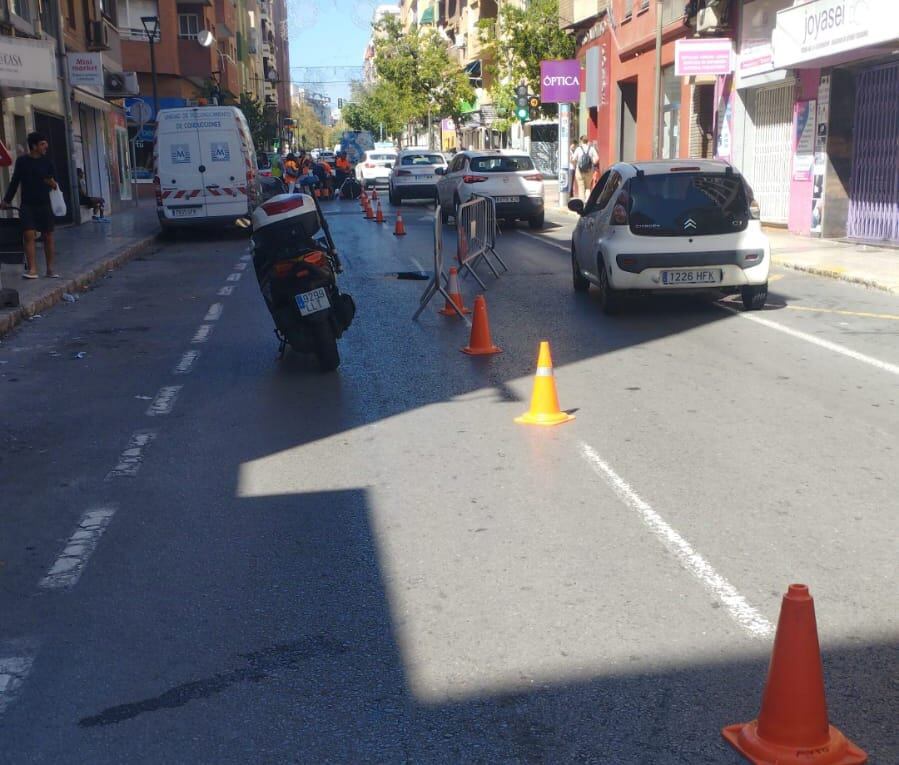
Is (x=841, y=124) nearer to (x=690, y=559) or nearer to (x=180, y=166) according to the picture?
(x=180, y=166)

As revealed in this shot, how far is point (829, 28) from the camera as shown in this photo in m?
18.3

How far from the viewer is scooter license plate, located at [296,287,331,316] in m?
9.18

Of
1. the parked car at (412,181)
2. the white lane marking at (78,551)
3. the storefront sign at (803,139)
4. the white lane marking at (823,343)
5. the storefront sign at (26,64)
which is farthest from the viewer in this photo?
the parked car at (412,181)

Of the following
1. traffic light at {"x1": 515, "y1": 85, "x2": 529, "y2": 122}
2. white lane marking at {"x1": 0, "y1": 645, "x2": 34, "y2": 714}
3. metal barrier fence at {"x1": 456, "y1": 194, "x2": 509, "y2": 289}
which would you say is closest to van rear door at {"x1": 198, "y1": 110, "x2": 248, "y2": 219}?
metal barrier fence at {"x1": 456, "y1": 194, "x2": 509, "y2": 289}

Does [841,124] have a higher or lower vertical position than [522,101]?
lower

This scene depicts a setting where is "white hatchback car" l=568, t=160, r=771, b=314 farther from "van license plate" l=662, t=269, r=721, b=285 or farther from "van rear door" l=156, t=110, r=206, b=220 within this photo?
"van rear door" l=156, t=110, r=206, b=220

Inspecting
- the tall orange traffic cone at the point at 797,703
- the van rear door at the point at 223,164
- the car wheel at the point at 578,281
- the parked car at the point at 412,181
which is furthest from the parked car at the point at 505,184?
the tall orange traffic cone at the point at 797,703

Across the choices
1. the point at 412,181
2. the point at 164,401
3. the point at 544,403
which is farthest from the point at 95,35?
the point at 544,403

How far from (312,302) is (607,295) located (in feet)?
13.6

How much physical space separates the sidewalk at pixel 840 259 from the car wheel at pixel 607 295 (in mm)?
3775

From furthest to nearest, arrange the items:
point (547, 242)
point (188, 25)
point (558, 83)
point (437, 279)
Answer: point (188, 25) < point (558, 83) < point (547, 242) < point (437, 279)

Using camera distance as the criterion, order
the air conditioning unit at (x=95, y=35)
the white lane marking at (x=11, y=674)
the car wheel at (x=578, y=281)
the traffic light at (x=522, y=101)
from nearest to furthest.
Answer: the white lane marking at (x=11, y=674) → the car wheel at (x=578, y=281) → the traffic light at (x=522, y=101) → the air conditioning unit at (x=95, y=35)

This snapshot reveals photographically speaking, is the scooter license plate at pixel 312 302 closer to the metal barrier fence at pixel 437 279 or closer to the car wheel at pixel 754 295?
the metal barrier fence at pixel 437 279

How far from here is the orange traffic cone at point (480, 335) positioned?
32.7 feet
